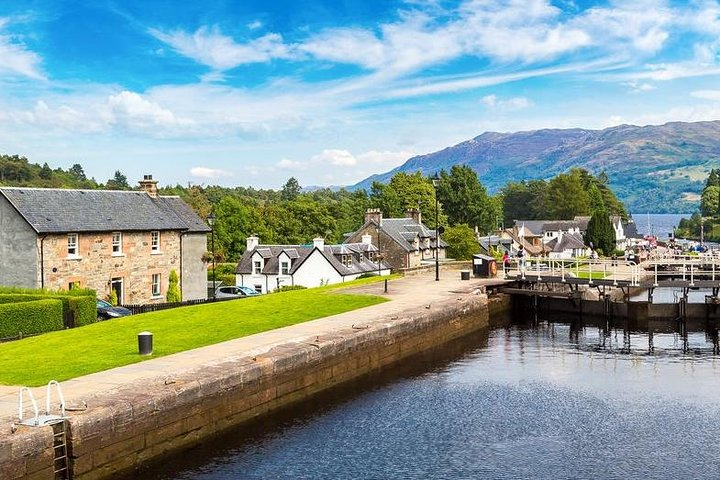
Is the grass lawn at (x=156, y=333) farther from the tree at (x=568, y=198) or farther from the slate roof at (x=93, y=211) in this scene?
the tree at (x=568, y=198)

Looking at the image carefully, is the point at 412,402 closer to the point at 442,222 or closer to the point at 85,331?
the point at 85,331

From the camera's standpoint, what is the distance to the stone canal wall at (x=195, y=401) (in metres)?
19.1

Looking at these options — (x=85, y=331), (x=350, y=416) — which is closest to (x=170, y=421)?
(x=350, y=416)

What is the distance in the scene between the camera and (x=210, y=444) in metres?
24.0

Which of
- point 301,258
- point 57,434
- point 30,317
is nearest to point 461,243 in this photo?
point 301,258

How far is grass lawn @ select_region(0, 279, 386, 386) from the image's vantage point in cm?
2620

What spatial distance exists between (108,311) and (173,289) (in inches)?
473

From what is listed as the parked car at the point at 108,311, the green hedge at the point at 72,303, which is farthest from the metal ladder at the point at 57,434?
the parked car at the point at 108,311

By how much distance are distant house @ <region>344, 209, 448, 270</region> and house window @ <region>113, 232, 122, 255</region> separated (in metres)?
30.1

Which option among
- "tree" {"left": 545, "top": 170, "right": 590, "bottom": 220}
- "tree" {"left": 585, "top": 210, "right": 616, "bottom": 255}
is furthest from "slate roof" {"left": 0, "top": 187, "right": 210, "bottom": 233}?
"tree" {"left": 545, "top": 170, "right": 590, "bottom": 220}

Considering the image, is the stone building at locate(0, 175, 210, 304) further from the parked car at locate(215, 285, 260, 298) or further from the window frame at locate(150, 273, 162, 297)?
the parked car at locate(215, 285, 260, 298)

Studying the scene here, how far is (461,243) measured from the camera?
86.8 m

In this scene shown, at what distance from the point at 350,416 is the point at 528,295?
36.9 meters

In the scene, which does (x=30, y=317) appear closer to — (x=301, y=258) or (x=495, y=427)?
(x=495, y=427)
